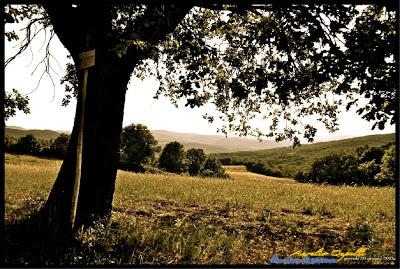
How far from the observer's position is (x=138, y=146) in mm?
80188

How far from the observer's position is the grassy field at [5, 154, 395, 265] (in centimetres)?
675

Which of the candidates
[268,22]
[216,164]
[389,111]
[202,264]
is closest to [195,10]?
[268,22]

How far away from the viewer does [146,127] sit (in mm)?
82562

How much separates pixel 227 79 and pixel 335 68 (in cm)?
588

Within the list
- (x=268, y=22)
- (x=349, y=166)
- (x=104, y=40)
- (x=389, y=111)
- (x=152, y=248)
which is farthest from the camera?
(x=349, y=166)

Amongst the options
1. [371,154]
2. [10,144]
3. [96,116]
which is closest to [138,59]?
[96,116]

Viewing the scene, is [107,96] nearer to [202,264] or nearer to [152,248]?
[152,248]

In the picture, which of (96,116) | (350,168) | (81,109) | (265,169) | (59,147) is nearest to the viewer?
(81,109)

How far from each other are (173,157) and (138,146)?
8.82 metres

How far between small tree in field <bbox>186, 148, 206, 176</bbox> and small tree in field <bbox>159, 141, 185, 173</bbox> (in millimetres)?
1979

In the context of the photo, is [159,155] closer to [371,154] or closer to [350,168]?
[350,168]

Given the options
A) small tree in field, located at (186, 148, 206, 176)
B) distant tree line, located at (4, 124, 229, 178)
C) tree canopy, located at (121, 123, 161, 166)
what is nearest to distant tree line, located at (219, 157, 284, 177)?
distant tree line, located at (4, 124, 229, 178)

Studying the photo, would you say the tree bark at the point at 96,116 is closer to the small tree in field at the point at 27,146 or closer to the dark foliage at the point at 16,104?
the dark foliage at the point at 16,104

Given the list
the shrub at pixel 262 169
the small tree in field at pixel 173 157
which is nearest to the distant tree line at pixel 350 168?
the shrub at pixel 262 169
